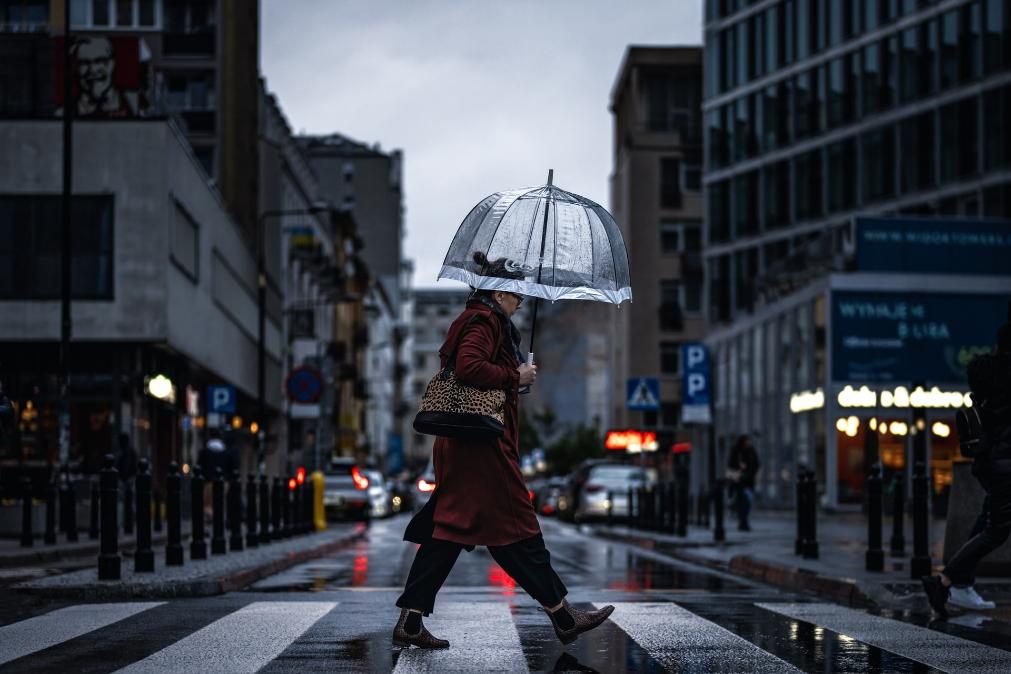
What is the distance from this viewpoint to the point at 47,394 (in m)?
34.0

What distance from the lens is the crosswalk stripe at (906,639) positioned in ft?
26.6

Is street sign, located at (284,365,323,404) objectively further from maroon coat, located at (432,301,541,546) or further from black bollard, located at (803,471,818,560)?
maroon coat, located at (432,301,541,546)

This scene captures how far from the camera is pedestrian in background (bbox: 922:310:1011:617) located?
10.4m

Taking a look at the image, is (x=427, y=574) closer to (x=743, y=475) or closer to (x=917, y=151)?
(x=743, y=475)

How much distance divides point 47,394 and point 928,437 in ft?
67.2

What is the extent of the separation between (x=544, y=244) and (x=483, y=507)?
1.53m

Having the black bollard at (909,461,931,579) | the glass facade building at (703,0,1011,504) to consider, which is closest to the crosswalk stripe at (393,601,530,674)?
the black bollard at (909,461,931,579)

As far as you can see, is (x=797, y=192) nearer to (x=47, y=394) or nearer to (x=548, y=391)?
(x=47, y=394)

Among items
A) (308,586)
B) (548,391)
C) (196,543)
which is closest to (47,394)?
(196,543)

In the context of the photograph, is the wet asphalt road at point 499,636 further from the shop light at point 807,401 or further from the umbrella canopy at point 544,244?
the shop light at point 807,401

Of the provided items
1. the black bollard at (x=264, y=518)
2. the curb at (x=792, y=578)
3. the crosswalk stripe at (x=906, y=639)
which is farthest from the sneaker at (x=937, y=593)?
the black bollard at (x=264, y=518)

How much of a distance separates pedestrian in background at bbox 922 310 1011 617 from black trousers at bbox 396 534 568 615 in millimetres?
3332

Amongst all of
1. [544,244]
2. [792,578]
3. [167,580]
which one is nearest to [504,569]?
[544,244]

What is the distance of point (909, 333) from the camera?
38062mm
